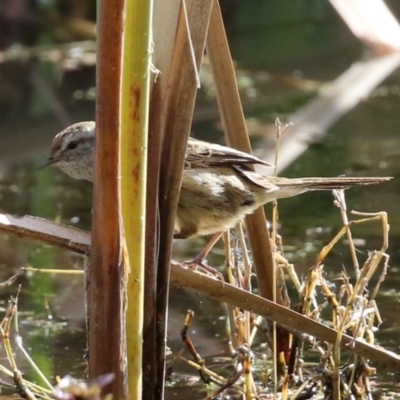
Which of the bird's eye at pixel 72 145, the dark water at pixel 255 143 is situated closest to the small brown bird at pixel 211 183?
the bird's eye at pixel 72 145

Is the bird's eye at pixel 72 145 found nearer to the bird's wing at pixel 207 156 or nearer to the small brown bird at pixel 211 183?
the small brown bird at pixel 211 183

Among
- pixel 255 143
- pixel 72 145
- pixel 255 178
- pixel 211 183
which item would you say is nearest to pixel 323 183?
pixel 255 178

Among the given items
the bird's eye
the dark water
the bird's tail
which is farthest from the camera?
the dark water

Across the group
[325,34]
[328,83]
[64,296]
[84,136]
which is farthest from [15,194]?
[325,34]

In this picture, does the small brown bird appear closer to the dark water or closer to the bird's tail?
the bird's tail

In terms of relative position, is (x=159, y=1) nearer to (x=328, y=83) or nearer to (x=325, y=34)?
(x=328, y=83)

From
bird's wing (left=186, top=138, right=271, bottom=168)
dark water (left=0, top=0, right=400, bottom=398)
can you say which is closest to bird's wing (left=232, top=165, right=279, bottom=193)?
bird's wing (left=186, top=138, right=271, bottom=168)
